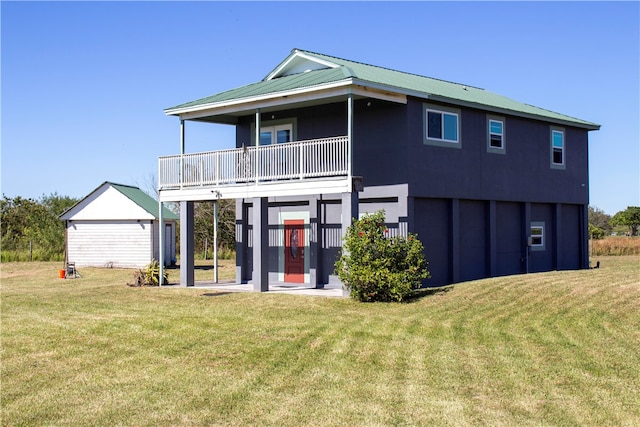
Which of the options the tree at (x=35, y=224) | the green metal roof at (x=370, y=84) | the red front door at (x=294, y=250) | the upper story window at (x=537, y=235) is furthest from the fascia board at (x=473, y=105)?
the tree at (x=35, y=224)

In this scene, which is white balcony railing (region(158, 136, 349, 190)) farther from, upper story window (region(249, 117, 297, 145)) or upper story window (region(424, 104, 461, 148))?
upper story window (region(424, 104, 461, 148))

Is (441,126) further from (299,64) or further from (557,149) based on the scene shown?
(557,149)

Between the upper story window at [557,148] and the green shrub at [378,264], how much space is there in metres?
9.61

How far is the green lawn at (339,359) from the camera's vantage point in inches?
368

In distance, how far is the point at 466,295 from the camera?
18.2 m

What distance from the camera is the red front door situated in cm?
2370

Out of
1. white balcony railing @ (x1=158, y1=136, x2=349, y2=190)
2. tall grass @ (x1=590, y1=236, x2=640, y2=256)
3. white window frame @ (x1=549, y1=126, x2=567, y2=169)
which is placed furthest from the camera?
tall grass @ (x1=590, y1=236, x2=640, y2=256)

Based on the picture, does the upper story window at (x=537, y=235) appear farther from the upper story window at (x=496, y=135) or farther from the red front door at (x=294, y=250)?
the red front door at (x=294, y=250)

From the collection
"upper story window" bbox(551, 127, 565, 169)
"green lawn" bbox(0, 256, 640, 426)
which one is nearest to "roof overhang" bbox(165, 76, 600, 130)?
"upper story window" bbox(551, 127, 565, 169)

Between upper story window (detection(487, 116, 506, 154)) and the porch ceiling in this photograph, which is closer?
the porch ceiling

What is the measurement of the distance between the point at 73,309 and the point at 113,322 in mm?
3098

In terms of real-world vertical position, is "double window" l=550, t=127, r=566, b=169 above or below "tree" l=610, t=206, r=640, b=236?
above

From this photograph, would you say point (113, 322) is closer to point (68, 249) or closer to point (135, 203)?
point (135, 203)

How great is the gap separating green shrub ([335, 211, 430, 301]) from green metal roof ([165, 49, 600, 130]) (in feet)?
12.5
